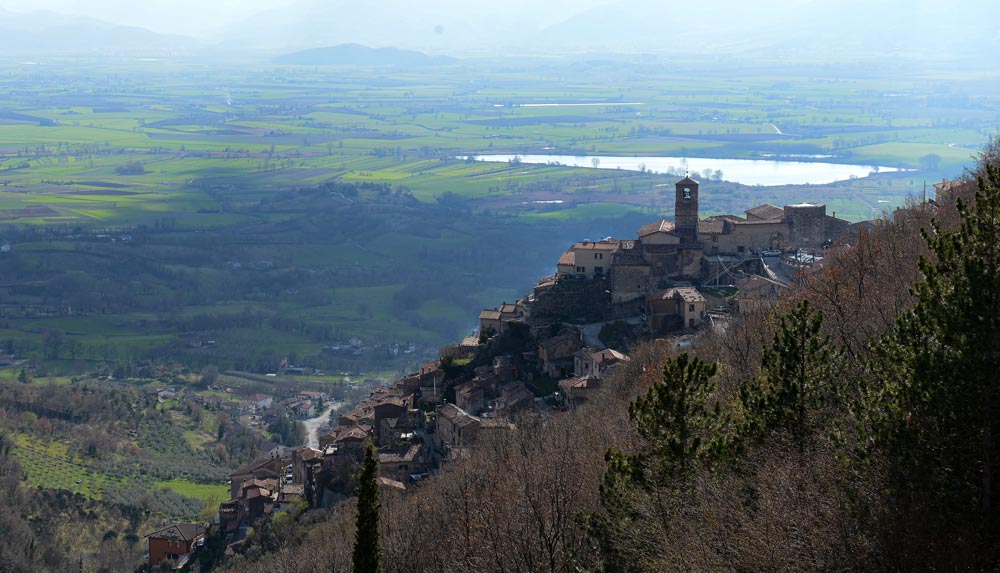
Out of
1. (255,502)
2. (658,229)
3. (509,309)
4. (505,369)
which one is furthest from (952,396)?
(509,309)

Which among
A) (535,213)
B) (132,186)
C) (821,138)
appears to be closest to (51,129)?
(132,186)

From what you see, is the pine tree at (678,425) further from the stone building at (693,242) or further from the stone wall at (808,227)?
the stone wall at (808,227)

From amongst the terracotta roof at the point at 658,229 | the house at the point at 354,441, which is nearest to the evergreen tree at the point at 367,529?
the house at the point at 354,441

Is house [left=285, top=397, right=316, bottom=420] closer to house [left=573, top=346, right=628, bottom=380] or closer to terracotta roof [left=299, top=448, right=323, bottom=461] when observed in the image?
terracotta roof [left=299, top=448, right=323, bottom=461]

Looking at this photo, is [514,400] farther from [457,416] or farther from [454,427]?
[454,427]

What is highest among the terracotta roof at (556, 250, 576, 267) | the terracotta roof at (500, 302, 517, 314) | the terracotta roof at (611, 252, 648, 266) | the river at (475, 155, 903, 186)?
the terracotta roof at (611, 252, 648, 266)

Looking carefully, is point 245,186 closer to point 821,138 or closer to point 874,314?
point 821,138

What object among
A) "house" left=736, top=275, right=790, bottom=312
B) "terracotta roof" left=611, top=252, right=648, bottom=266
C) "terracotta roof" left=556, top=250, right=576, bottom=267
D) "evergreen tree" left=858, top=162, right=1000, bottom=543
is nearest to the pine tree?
"evergreen tree" left=858, top=162, right=1000, bottom=543

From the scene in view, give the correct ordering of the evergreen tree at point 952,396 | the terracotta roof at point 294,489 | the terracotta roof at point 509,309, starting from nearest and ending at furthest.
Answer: the evergreen tree at point 952,396, the terracotta roof at point 294,489, the terracotta roof at point 509,309
